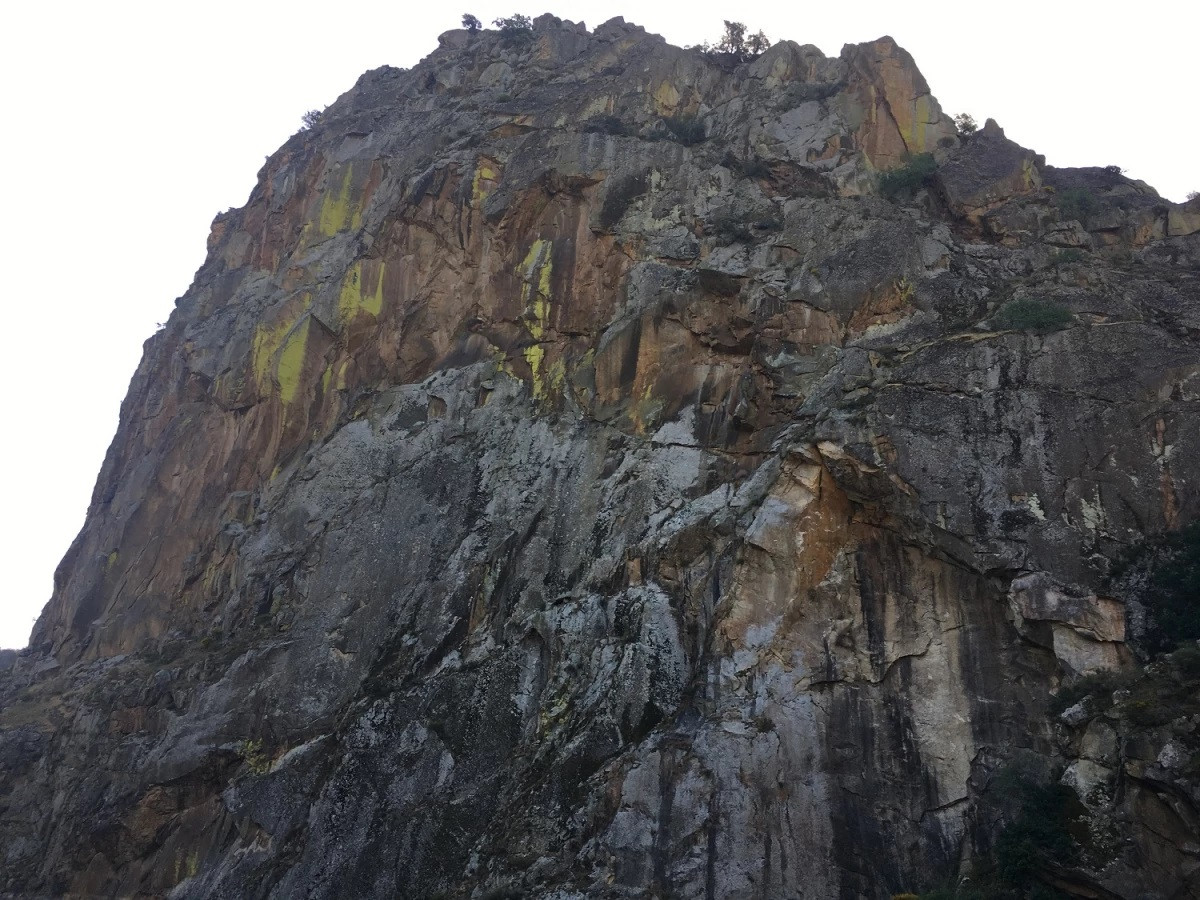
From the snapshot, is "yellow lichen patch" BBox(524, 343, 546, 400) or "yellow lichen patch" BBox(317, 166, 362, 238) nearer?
"yellow lichen patch" BBox(524, 343, 546, 400)

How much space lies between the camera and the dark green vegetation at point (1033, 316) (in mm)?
25266

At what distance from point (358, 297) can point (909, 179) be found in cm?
1750

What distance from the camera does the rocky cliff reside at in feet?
68.1

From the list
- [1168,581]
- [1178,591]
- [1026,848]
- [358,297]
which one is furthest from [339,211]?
[1026,848]

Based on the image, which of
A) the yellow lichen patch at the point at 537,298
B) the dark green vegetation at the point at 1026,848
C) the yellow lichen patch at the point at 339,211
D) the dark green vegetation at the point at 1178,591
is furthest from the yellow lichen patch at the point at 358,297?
the dark green vegetation at the point at 1026,848

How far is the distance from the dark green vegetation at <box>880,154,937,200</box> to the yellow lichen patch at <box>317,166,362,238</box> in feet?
59.7

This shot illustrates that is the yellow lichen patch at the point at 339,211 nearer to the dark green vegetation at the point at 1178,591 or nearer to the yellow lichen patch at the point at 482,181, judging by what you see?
the yellow lichen patch at the point at 482,181

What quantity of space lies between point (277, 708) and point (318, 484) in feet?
22.3

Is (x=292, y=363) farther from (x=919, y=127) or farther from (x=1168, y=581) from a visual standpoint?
(x=1168, y=581)

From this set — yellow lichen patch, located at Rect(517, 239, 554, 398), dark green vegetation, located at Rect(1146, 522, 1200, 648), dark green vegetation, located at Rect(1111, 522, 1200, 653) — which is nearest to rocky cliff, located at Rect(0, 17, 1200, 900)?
yellow lichen patch, located at Rect(517, 239, 554, 398)

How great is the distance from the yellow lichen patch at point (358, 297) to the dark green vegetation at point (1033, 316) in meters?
18.7

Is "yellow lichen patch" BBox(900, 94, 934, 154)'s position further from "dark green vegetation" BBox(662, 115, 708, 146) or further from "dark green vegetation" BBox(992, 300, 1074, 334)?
"dark green vegetation" BBox(992, 300, 1074, 334)

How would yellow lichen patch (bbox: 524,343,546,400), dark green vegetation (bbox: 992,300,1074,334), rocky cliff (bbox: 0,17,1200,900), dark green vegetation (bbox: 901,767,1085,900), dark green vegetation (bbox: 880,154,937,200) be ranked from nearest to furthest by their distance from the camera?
dark green vegetation (bbox: 901,767,1085,900) → rocky cliff (bbox: 0,17,1200,900) → dark green vegetation (bbox: 992,300,1074,334) → yellow lichen patch (bbox: 524,343,546,400) → dark green vegetation (bbox: 880,154,937,200)

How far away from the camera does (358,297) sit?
35281mm
